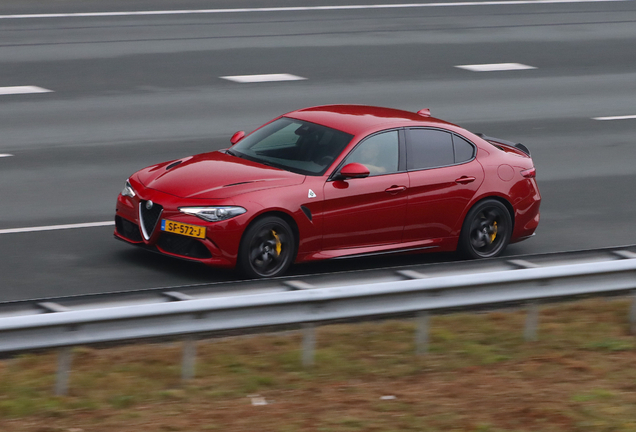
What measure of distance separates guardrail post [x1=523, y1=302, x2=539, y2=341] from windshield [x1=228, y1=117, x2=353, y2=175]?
2.65 metres

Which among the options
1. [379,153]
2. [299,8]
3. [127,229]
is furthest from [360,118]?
[299,8]

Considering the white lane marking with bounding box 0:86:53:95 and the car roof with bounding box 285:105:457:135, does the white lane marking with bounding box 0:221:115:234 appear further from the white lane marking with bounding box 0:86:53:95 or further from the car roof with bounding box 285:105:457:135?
the white lane marking with bounding box 0:86:53:95

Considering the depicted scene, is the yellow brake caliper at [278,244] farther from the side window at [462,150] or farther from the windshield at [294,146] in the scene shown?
the side window at [462,150]

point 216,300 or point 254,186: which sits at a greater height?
point 254,186

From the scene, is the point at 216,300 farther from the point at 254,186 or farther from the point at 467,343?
the point at 254,186

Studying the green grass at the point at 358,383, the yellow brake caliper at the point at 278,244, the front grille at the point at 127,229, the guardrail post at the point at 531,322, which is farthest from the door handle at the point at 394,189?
the guardrail post at the point at 531,322

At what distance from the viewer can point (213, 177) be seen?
9375mm

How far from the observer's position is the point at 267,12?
26.0m

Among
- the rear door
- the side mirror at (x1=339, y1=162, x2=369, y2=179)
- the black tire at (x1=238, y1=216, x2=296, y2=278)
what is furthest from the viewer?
the rear door

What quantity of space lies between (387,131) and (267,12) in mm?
16547

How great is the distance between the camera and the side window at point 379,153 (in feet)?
32.3

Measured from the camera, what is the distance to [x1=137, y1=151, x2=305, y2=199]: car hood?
30.1 ft

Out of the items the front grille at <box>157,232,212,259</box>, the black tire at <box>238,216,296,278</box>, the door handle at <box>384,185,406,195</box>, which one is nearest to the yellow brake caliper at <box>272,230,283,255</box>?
the black tire at <box>238,216,296,278</box>

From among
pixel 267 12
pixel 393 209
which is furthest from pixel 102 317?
pixel 267 12
